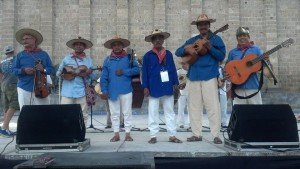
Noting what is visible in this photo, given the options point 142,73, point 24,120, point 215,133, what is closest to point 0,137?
point 24,120

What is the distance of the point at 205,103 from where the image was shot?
7074mm

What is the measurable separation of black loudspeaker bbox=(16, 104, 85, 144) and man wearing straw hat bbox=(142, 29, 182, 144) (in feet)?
5.65

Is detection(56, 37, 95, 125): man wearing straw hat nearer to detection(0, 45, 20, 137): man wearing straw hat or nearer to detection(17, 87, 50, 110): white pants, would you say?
detection(17, 87, 50, 110): white pants

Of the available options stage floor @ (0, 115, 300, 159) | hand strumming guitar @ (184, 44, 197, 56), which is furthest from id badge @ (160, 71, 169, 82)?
stage floor @ (0, 115, 300, 159)

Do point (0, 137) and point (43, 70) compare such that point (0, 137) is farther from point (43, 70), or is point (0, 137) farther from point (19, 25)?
point (19, 25)

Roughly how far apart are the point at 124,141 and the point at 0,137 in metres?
2.64

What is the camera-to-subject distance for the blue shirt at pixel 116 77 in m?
7.48

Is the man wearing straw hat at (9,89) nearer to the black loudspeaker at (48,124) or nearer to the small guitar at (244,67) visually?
the black loudspeaker at (48,124)

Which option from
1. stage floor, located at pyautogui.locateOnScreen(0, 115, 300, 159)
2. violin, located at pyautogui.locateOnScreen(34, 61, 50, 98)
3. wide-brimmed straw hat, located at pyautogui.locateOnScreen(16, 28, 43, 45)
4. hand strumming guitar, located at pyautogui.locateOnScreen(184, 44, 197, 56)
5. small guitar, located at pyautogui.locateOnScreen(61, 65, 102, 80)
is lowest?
stage floor, located at pyautogui.locateOnScreen(0, 115, 300, 159)

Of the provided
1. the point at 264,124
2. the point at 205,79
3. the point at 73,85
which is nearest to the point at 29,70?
the point at 73,85

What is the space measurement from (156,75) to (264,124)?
7.37 feet

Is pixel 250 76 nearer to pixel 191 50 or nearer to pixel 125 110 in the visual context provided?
pixel 191 50

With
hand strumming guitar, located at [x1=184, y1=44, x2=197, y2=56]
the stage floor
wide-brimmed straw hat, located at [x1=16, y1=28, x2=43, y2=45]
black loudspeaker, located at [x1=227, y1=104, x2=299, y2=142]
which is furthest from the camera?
wide-brimmed straw hat, located at [x1=16, y1=28, x2=43, y2=45]

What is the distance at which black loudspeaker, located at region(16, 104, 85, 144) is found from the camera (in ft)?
19.0
